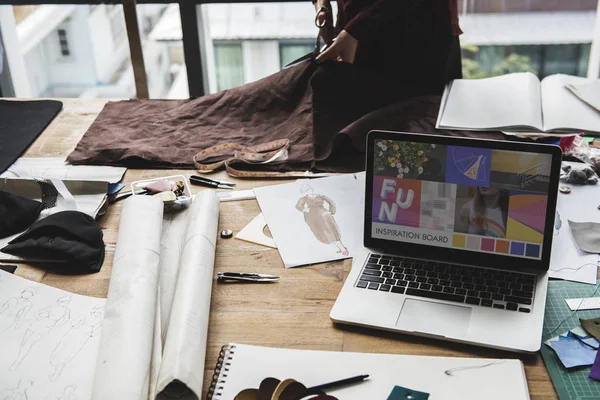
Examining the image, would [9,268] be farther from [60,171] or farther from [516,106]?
[516,106]

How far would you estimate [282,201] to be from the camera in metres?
1.40

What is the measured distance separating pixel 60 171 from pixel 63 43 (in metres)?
1.76

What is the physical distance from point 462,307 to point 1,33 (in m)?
2.25

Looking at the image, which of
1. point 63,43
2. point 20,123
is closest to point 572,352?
point 20,123

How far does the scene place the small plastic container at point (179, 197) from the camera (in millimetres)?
1353

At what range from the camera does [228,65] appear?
293 cm

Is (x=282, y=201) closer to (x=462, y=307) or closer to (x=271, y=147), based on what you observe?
(x=271, y=147)

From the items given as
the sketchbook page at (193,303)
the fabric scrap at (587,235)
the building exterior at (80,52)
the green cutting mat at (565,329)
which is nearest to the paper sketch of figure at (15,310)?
the sketchbook page at (193,303)

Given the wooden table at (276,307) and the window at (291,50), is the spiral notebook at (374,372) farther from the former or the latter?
the window at (291,50)

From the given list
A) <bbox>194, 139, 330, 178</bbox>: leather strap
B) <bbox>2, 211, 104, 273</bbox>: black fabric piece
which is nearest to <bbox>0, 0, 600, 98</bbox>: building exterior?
<bbox>194, 139, 330, 178</bbox>: leather strap

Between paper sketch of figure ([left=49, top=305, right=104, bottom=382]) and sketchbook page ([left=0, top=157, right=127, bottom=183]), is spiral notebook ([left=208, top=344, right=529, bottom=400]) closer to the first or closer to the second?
paper sketch of figure ([left=49, top=305, right=104, bottom=382])

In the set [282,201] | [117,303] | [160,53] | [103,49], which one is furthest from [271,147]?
[103,49]

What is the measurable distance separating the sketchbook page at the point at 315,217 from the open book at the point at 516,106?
386 mm

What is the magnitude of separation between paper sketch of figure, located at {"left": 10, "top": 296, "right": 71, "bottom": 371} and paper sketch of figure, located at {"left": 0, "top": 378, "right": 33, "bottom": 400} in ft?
0.12
